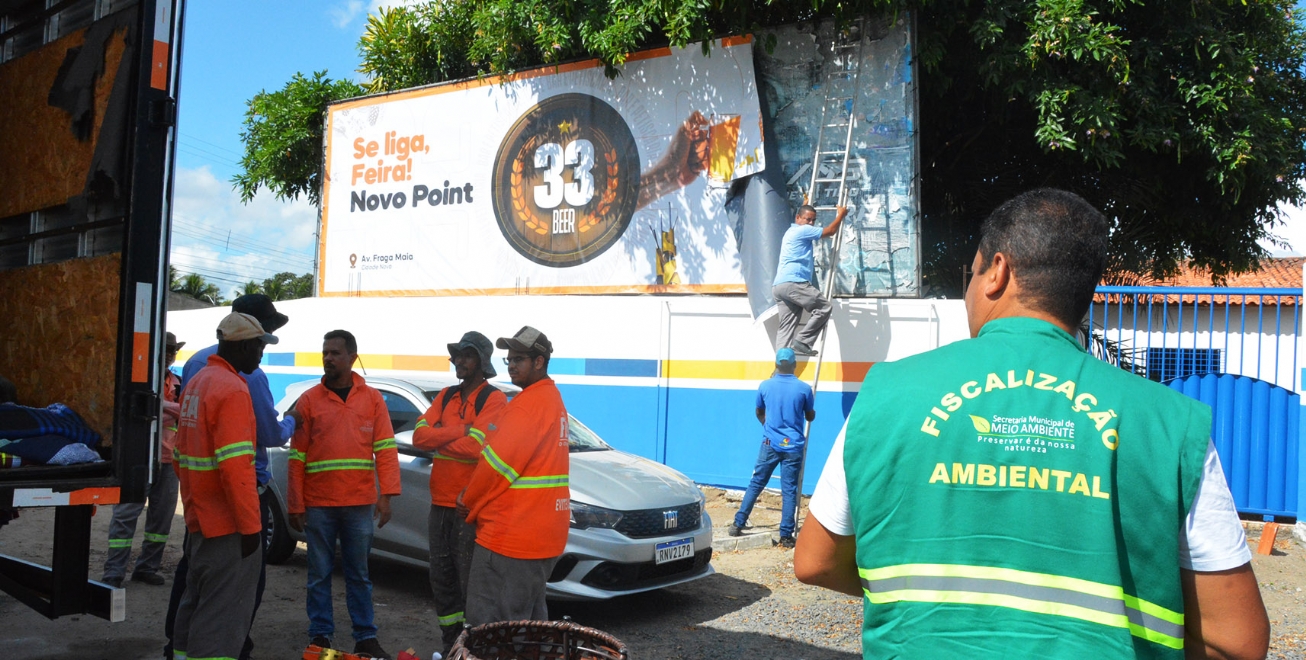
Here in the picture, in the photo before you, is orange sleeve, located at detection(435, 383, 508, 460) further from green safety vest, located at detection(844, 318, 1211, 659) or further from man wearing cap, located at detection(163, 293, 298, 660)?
green safety vest, located at detection(844, 318, 1211, 659)

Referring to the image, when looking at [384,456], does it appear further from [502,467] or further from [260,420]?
[502,467]

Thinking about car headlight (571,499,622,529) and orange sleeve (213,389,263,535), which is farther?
car headlight (571,499,622,529)

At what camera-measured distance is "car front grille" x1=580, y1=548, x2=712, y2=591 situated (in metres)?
6.14

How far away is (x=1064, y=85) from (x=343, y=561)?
9.19 meters

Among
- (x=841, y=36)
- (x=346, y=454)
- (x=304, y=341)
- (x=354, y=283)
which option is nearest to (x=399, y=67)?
(x=354, y=283)

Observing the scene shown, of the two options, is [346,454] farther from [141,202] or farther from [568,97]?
[568,97]

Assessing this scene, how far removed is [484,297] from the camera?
13203 millimetres

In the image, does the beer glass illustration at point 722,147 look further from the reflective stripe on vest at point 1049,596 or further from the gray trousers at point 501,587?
the reflective stripe on vest at point 1049,596

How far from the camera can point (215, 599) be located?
4438 millimetres

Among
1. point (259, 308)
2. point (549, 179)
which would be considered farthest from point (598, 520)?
point (549, 179)

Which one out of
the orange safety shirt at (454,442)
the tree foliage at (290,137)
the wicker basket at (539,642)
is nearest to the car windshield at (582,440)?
the orange safety shirt at (454,442)

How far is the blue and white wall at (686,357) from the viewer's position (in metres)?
10.6

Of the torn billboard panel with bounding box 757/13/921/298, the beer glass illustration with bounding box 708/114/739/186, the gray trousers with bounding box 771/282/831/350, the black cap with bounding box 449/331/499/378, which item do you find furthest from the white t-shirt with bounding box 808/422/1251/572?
the beer glass illustration with bounding box 708/114/739/186

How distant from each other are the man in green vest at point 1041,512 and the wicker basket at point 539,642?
1579mm
